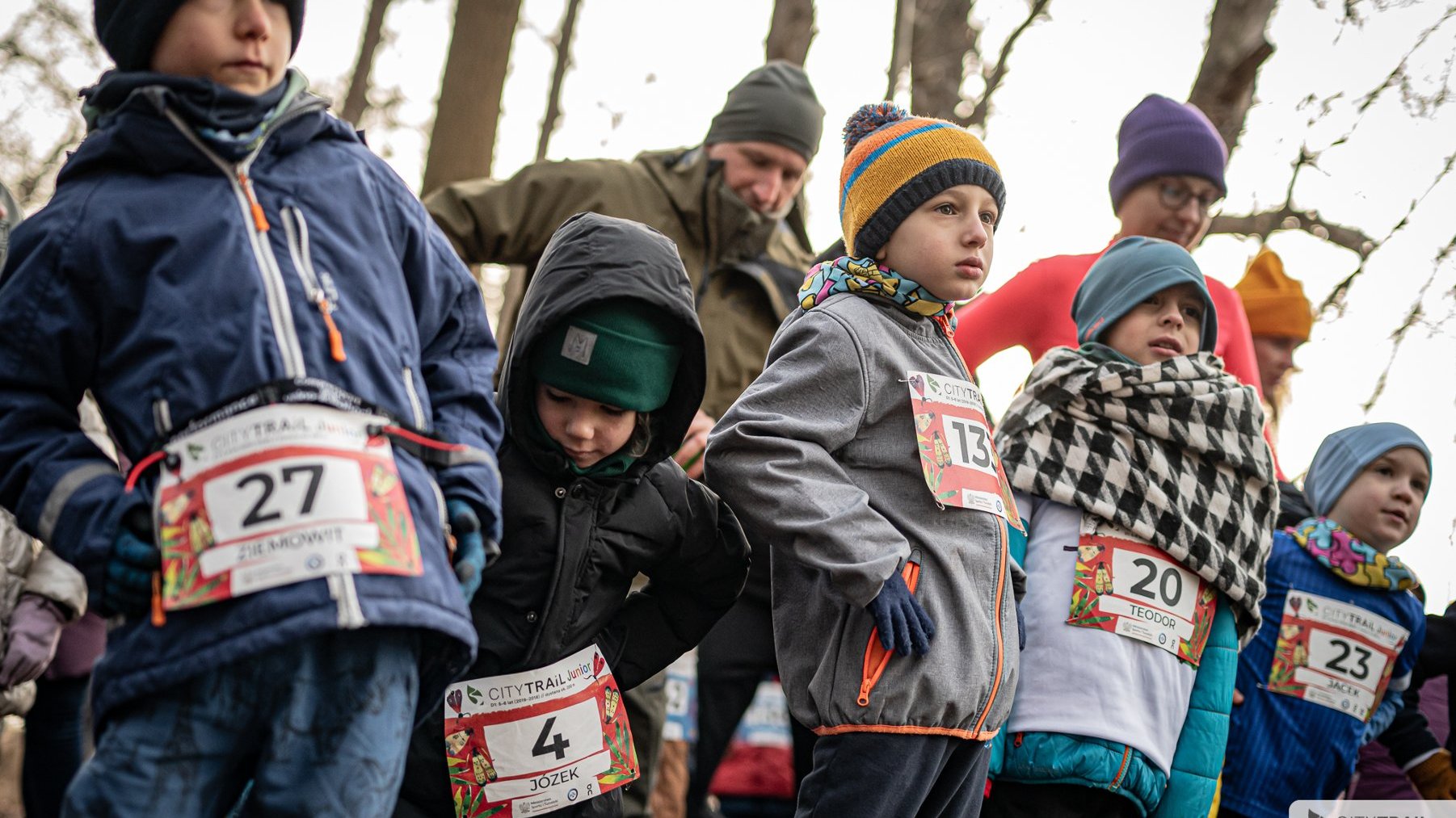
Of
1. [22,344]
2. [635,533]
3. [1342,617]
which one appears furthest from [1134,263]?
[22,344]

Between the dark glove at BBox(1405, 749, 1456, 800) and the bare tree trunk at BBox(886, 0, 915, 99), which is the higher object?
the bare tree trunk at BBox(886, 0, 915, 99)

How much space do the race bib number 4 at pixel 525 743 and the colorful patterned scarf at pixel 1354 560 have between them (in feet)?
8.71

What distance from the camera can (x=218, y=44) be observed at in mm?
2281

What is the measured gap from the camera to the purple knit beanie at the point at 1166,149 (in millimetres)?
4672

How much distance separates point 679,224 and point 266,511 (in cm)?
264

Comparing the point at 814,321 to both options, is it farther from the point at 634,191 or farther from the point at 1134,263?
the point at 634,191

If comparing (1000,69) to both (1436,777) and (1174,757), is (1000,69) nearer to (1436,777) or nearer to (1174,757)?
(1436,777)

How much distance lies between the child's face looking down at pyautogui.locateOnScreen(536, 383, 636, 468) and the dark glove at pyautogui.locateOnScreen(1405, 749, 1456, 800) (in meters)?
3.52

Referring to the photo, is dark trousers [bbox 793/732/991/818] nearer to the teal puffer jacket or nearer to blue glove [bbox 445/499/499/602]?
the teal puffer jacket

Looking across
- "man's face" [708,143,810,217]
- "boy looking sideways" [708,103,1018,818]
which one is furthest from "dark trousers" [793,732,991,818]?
"man's face" [708,143,810,217]

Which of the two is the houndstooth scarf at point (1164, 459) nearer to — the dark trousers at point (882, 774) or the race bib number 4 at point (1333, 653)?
the race bib number 4 at point (1333, 653)

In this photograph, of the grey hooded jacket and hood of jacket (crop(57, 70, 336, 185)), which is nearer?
hood of jacket (crop(57, 70, 336, 185))

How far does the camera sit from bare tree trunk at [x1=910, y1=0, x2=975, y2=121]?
318 inches

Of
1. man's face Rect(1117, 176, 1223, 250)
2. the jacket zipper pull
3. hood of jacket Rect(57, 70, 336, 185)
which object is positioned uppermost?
man's face Rect(1117, 176, 1223, 250)
